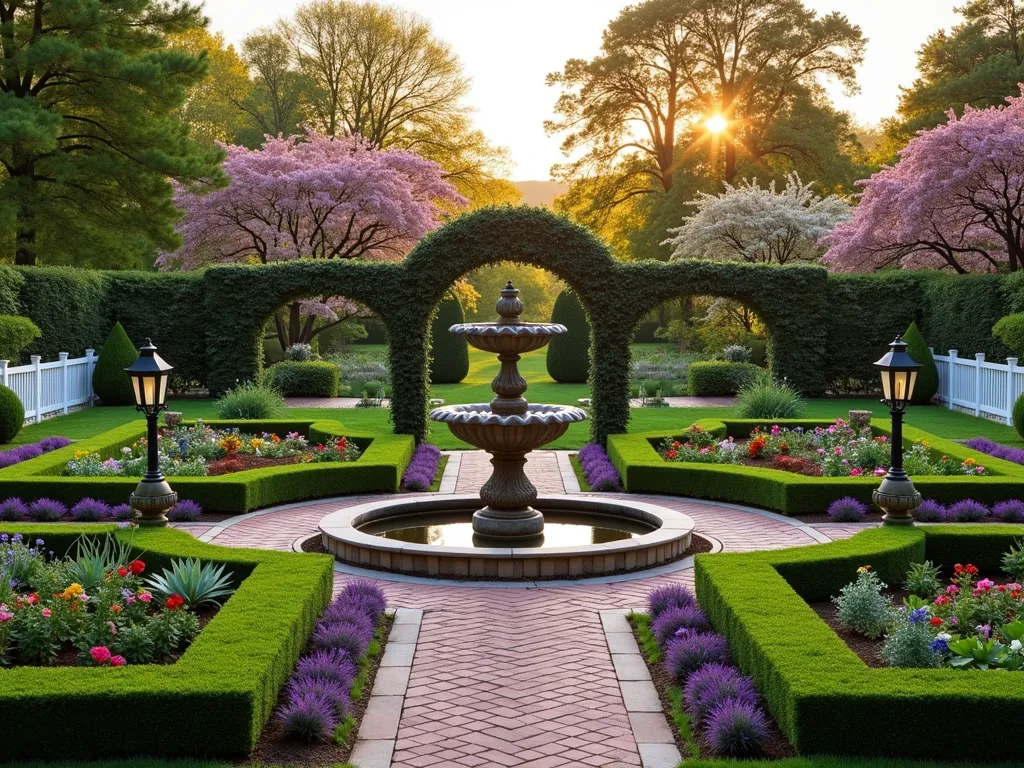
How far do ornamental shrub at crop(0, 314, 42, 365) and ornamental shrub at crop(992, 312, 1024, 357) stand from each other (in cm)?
1790

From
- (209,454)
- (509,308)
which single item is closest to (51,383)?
(209,454)

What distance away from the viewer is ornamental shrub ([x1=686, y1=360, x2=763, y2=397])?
88.3 ft

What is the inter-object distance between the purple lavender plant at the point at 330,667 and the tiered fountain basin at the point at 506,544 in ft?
8.90

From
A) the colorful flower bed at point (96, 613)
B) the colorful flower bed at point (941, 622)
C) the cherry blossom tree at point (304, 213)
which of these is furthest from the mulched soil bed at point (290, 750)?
the cherry blossom tree at point (304, 213)

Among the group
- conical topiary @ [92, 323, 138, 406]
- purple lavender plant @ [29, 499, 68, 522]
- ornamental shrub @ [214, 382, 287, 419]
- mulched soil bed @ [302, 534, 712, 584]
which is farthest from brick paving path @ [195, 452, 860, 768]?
conical topiary @ [92, 323, 138, 406]

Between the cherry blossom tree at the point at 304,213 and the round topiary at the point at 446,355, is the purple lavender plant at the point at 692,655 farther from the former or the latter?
the round topiary at the point at 446,355

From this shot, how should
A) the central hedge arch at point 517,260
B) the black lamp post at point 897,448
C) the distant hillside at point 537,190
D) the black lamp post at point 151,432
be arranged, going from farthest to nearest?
the distant hillside at point 537,190 → the central hedge arch at point 517,260 → the black lamp post at point 897,448 → the black lamp post at point 151,432

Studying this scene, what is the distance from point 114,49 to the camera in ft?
84.4

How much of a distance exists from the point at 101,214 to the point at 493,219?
14.6 meters

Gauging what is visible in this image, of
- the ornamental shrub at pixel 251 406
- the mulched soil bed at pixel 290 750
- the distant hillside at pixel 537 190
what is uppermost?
the distant hillside at pixel 537 190

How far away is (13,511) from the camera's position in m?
11.2

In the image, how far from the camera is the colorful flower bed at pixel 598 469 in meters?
13.9

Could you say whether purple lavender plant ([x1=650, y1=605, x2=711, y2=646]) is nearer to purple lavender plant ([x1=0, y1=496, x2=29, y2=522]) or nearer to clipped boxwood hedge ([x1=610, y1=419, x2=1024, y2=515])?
clipped boxwood hedge ([x1=610, y1=419, x2=1024, y2=515])

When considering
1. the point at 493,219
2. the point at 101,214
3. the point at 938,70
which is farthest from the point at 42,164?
the point at 938,70
